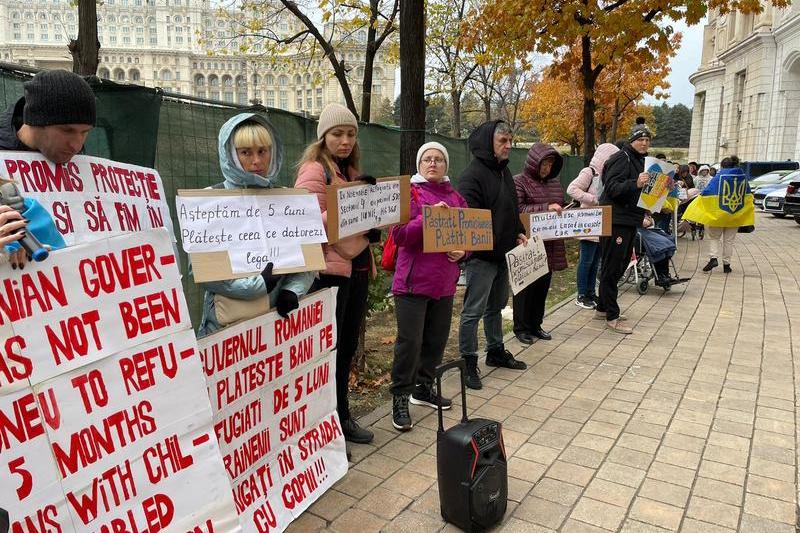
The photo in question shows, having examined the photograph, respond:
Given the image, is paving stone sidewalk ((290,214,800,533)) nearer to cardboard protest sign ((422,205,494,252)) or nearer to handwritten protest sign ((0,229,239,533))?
handwritten protest sign ((0,229,239,533))

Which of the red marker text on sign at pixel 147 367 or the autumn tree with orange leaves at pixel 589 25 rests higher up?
the autumn tree with orange leaves at pixel 589 25

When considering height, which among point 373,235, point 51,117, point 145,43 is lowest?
point 373,235

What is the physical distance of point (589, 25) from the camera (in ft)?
38.7

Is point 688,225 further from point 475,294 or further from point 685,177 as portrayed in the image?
point 475,294

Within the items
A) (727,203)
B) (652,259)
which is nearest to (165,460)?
(652,259)

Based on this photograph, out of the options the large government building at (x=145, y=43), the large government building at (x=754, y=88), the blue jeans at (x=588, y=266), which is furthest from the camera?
the large government building at (x=145, y=43)

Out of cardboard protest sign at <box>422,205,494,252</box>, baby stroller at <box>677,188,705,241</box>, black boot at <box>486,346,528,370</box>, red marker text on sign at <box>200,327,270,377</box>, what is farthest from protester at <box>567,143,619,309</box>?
baby stroller at <box>677,188,705,241</box>

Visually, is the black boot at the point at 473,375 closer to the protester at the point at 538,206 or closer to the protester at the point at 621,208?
the protester at the point at 538,206

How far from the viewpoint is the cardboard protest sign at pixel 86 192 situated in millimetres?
2014

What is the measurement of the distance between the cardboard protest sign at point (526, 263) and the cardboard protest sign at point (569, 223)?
159 mm

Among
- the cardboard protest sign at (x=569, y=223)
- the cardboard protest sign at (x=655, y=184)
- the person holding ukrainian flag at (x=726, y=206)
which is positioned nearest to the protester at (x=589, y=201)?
the cardboard protest sign at (x=655, y=184)

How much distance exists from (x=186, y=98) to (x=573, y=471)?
3.36 meters

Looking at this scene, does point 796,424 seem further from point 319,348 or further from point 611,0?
point 611,0

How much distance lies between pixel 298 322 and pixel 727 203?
29.2 ft
